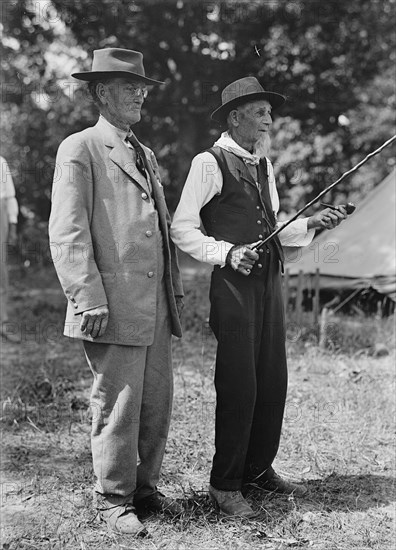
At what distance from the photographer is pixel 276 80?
49.3ft

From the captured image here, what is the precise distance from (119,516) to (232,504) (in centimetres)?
52

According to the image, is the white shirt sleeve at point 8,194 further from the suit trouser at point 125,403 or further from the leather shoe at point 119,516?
Result: the leather shoe at point 119,516

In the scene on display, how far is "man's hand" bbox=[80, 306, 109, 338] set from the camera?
299 cm

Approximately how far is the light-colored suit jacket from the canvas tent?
4.62 metres

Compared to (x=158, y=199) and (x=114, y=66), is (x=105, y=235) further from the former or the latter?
(x=114, y=66)

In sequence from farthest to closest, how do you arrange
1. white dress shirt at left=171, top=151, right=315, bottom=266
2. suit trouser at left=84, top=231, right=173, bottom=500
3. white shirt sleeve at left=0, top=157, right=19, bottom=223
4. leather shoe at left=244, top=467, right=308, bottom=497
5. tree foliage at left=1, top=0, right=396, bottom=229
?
tree foliage at left=1, top=0, right=396, bottom=229, white shirt sleeve at left=0, top=157, right=19, bottom=223, leather shoe at left=244, top=467, right=308, bottom=497, white dress shirt at left=171, top=151, right=315, bottom=266, suit trouser at left=84, top=231, right=173, bottom=500

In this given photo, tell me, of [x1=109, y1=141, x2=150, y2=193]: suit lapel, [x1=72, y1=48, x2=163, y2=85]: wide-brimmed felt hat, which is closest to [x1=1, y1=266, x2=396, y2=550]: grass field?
[x1=109, y1=141, x2=150, y2=193]: suit lapel

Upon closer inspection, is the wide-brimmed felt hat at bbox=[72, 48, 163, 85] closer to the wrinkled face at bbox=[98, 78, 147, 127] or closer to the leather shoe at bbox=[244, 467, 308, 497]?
the wrinkled face at bbox=[98, 78, 147, 127]

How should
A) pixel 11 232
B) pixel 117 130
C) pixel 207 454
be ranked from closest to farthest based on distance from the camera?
pixel 117 130 < pixel 207 454 < pixel 11 232

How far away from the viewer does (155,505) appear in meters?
3.33

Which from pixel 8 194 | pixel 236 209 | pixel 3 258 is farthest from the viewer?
pixel 3 258

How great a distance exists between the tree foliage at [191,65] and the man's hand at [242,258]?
1094cm

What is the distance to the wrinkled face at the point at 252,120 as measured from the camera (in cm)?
336

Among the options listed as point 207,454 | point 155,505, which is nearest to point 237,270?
point 155,505
